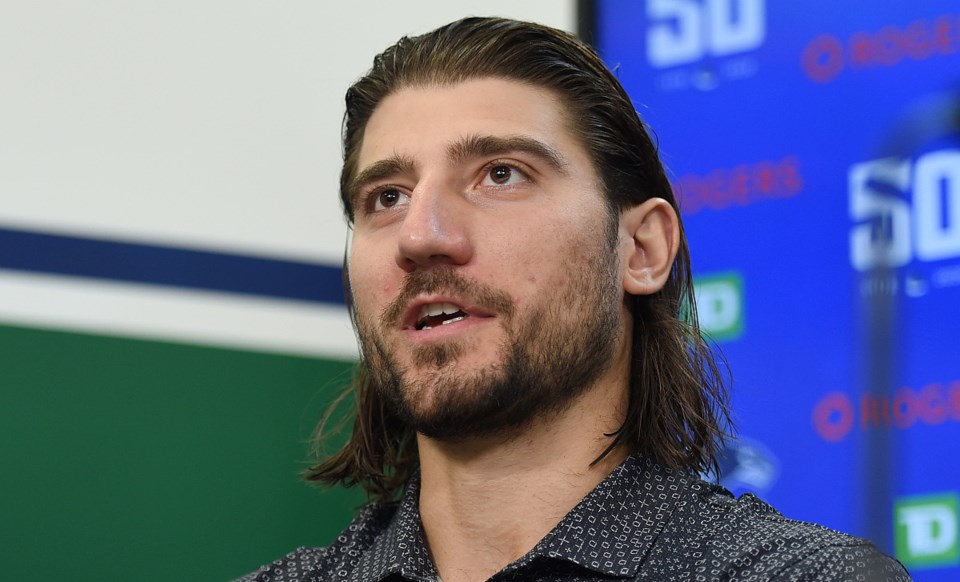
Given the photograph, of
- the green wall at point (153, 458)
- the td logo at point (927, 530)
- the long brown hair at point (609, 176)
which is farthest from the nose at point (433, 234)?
the td logo at point (927, 530)

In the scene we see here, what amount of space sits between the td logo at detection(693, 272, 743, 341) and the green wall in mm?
596

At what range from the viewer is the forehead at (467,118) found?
1.48 meters

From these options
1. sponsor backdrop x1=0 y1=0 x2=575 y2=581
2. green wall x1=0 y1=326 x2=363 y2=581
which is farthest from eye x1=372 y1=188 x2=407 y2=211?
green wall x1=0 y1=326 x2=363 y2=581

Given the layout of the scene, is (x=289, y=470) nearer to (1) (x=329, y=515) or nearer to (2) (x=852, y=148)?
(1) (x=329, y=515)

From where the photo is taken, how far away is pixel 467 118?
1.48 meters

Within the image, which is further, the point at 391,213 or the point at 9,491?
the point at 9,491

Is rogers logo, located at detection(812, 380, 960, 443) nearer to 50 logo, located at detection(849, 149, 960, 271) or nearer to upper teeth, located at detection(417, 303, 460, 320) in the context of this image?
50 logo, located at detection(849, 149, 960, 271)

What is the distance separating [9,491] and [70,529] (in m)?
0.10

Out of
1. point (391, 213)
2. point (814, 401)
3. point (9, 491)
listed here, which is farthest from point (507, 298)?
point (9, 491)

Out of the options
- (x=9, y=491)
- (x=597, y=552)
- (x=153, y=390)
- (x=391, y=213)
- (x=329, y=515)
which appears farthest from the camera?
(x=329, y=515)

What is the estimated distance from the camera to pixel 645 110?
229 cm

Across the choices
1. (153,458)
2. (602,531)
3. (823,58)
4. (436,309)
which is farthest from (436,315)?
(823,58)

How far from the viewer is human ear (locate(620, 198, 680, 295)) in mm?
1545

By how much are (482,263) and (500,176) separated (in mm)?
120
